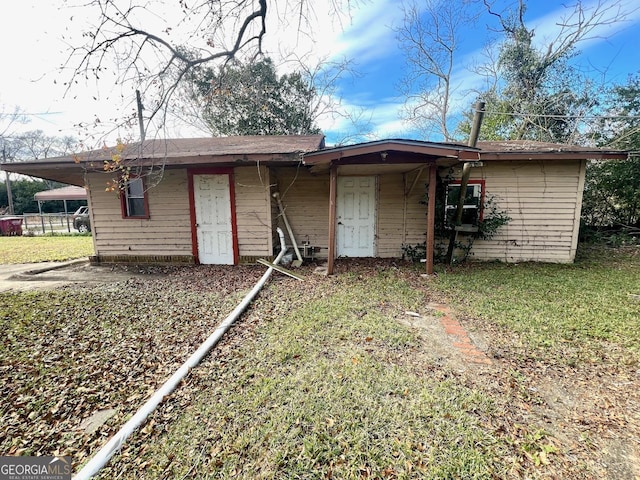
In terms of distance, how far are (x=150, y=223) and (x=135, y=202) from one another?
26.2 inches

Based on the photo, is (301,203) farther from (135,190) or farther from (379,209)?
(135,190)

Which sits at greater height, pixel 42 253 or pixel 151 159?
pixel 151 159

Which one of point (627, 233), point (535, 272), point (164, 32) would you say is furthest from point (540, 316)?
point (627, 233)

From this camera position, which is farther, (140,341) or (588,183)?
(588,183)

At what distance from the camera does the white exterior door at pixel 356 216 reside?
7113 mm

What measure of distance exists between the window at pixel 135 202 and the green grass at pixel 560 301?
6896 millimetres

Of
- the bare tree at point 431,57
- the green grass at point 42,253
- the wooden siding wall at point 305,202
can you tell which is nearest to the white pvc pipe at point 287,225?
the wooden siding wall at point 305,202

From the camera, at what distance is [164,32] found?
4551mm

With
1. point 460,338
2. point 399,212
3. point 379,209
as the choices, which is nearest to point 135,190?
point 379,209

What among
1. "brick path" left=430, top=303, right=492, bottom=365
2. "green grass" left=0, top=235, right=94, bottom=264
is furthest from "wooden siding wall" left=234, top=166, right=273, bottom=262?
"green grass" left=0, top=235, right=94, bottom=264

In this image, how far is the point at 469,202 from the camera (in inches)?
265

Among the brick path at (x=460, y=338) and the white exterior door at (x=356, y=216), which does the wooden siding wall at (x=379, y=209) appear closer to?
the white exterior door at (x=356, y=216)

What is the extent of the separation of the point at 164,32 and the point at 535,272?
8.09m

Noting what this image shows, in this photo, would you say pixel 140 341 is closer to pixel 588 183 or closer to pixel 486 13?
pixel 588 183
